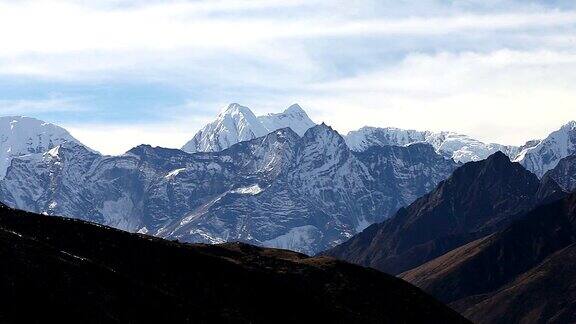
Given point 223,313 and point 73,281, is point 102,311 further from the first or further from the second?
point 223,313

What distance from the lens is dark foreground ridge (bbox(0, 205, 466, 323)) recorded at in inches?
5027

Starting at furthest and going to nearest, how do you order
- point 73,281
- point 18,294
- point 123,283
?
1. point 123,283
2. point 73,281
3. point 18,294

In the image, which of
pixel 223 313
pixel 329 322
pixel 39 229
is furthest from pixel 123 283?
pixel 329 322

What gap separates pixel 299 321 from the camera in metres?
171

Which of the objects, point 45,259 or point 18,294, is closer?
point 18,294

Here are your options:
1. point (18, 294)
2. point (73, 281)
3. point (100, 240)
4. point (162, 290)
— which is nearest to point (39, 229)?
point (100, 240)

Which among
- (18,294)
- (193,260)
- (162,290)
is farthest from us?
(193,260)

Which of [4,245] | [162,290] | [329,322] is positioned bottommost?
[329,322]

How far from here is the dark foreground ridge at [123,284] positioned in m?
128

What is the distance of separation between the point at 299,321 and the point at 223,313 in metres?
17.4

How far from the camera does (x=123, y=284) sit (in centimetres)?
14400

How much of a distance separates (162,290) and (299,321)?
26492mm

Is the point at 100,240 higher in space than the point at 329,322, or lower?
higher

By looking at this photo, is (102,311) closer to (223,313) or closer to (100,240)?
(223,313)
